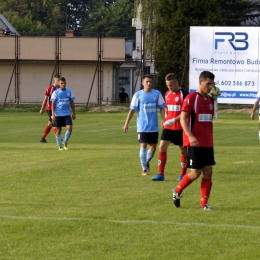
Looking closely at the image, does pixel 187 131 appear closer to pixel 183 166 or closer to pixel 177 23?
pixel 183 166

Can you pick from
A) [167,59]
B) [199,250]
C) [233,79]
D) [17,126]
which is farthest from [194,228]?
[167,59]

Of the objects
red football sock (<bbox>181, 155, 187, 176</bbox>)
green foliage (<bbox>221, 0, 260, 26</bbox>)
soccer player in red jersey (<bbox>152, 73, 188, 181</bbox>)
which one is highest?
green foliage (<bbox>221, 0, 260, 26</bbox>)

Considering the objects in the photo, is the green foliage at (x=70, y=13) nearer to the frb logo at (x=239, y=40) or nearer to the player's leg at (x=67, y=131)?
the frb logo at (x=239, y=40)

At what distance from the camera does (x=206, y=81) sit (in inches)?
374

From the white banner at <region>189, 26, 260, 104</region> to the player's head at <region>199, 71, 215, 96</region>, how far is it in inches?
1216

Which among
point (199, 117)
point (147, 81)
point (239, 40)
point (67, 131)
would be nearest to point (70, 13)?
point (239, 40)

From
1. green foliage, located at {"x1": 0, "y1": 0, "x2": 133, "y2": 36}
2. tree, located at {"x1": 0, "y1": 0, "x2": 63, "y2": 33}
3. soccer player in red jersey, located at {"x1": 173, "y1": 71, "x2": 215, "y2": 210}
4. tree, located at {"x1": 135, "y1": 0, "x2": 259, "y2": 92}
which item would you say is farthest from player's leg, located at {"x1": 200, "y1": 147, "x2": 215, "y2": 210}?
green foliage, located at {"x1": 0, "y1": 0, "x2": 133, "y2": 36}

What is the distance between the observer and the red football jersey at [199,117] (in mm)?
9766

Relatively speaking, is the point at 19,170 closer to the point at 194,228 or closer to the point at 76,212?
the point at 76,212

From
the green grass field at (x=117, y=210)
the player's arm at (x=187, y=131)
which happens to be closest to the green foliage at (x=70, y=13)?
the green grass field at (x=117, y=210)

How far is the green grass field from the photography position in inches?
298

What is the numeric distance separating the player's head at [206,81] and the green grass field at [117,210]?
1608 millimetres

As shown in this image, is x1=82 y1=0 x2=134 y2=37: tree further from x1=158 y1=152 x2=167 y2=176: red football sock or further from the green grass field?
x1=158 y1=152 x2=167 y2=176: red football sock

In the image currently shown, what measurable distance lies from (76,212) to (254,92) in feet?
104
